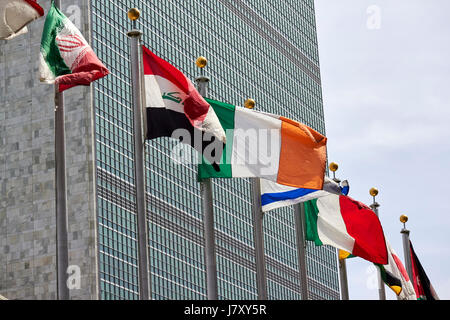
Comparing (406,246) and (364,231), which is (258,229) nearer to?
(364,231)

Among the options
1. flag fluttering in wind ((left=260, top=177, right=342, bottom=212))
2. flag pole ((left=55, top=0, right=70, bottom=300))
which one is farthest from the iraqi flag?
flag fluttering in wind ((left=260, top=177, right=342, bottom=212))

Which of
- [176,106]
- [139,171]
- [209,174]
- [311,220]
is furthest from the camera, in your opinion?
[311,220]

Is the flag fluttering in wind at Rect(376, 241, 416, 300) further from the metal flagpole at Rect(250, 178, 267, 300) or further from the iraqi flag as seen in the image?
the iraqi flag

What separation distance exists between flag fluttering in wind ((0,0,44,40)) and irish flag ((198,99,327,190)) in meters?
7.99

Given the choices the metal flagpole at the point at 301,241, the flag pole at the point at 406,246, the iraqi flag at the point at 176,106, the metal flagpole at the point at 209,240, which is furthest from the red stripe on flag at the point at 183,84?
the flag pole at the point at 406,246

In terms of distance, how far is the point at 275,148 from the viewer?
39.8 metres

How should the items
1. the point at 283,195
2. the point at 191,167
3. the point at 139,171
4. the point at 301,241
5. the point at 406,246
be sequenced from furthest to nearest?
the point at 191,167 < the point at 406,246 < the point at 301,241 < the point at 283,195 < the point at 139,171

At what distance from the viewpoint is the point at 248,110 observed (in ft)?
131

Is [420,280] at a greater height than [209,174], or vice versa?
[209,174]

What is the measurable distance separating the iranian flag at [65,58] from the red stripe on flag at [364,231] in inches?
579

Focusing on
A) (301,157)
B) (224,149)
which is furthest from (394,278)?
(224,149)

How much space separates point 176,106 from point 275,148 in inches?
173

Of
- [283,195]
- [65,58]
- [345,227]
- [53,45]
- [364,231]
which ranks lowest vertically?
[364,231]
